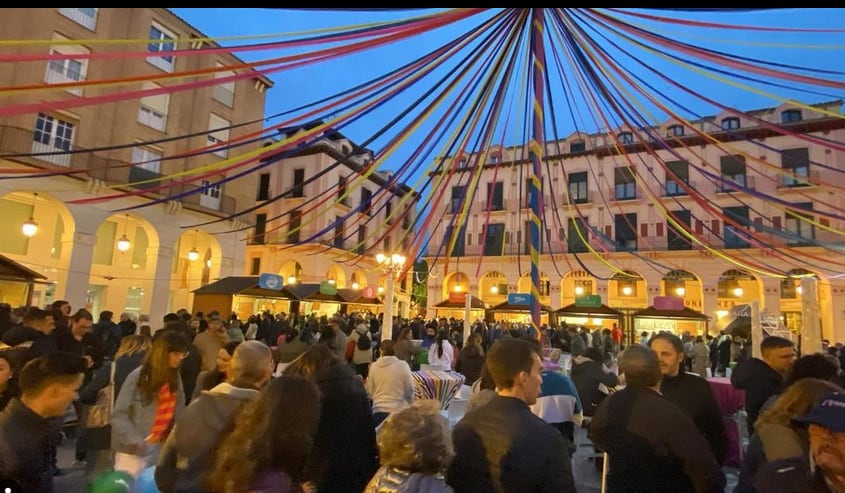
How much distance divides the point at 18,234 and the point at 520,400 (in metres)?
18.4

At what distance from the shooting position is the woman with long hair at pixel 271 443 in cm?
172

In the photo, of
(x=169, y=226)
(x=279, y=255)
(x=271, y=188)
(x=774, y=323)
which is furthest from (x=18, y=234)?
(x=774, y=323)

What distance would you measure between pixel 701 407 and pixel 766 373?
4.11 feet

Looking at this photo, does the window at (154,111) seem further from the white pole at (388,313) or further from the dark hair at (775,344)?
the dark hair at (775,344)

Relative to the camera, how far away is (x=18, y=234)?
49.0 ft

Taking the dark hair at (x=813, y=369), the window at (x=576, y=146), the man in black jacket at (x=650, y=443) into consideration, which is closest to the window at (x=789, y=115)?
the window at (x=576, y=146)

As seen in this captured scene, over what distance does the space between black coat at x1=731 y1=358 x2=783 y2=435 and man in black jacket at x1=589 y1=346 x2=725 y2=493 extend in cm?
210

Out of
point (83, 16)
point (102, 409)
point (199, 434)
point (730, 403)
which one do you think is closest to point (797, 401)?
point (199, 434)

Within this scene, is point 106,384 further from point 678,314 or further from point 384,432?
point 678,314

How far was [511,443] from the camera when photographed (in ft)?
6.48

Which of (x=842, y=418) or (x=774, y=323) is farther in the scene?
(x=774, y=323)

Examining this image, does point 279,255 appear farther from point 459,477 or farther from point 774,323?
point 459,477

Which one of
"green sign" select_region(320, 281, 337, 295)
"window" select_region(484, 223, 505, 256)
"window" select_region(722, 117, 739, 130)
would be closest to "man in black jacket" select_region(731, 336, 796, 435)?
"green sign" select_region(320, 281, 337, 295)
